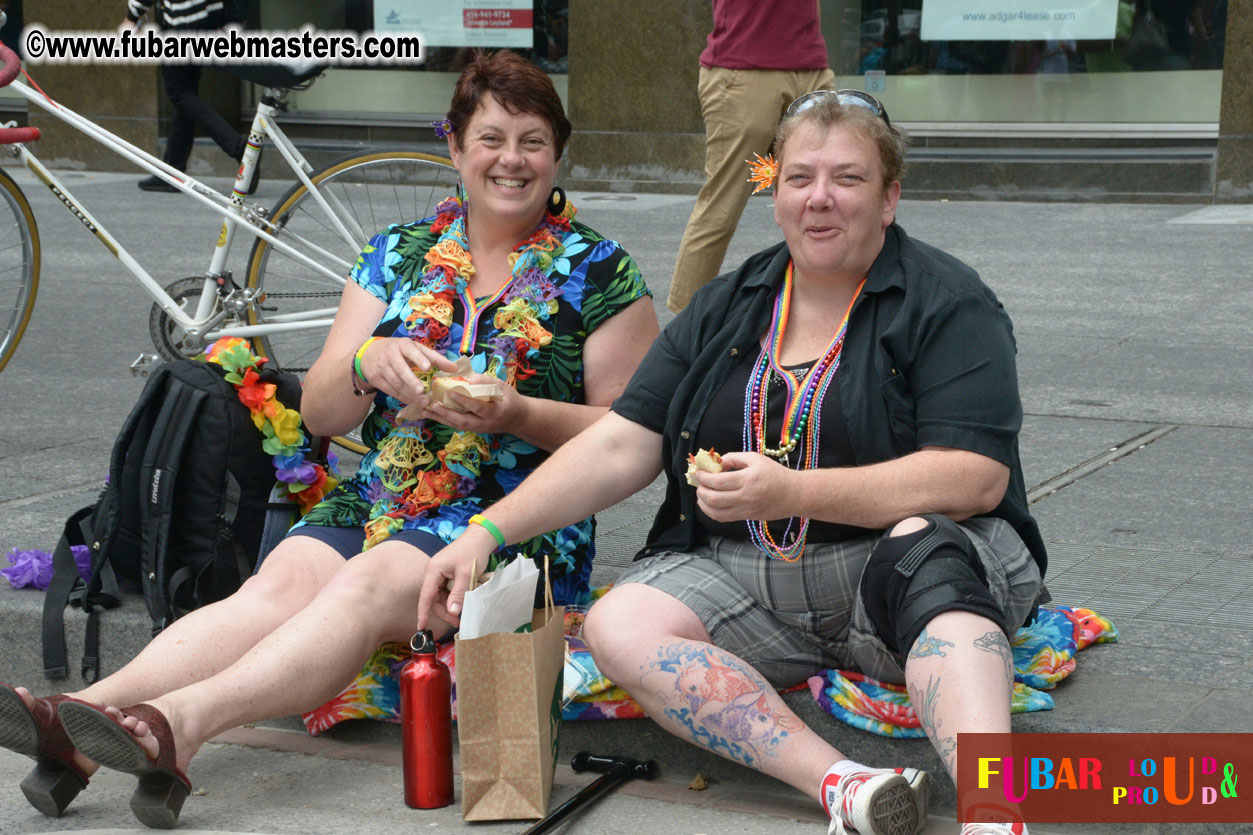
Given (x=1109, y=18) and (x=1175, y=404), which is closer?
(x=1175, y=404)

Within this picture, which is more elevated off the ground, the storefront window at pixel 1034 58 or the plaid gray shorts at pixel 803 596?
the storefront window at pixel 1034 58

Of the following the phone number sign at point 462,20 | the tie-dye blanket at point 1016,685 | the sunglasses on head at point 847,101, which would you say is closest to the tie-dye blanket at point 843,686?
the tie-dye blanket at point 1016,685

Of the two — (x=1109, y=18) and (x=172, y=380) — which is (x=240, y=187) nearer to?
(x=172, y=380)

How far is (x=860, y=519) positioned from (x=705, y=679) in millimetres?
390

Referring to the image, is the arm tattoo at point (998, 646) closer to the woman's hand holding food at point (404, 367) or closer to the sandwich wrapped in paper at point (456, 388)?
the sandwich wrapped in paper at point (456, 388)

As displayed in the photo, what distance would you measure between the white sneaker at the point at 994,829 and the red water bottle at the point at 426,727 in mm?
972

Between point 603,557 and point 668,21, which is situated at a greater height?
point 668,21

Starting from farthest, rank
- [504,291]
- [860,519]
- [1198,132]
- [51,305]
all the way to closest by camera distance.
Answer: [1198,132], [51,305], [504,291], [860,519]

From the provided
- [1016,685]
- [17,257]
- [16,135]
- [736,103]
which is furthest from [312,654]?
[736,103]

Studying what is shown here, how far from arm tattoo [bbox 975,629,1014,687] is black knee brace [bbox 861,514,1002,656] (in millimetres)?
34

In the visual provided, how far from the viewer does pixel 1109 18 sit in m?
11.1

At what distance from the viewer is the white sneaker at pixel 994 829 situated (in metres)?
2.30

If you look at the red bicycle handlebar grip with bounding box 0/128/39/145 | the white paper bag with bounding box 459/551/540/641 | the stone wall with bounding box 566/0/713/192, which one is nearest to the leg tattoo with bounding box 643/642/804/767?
the white paper bag with bounding box 459/551/540/641

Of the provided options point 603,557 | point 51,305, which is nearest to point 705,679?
point 603,557
